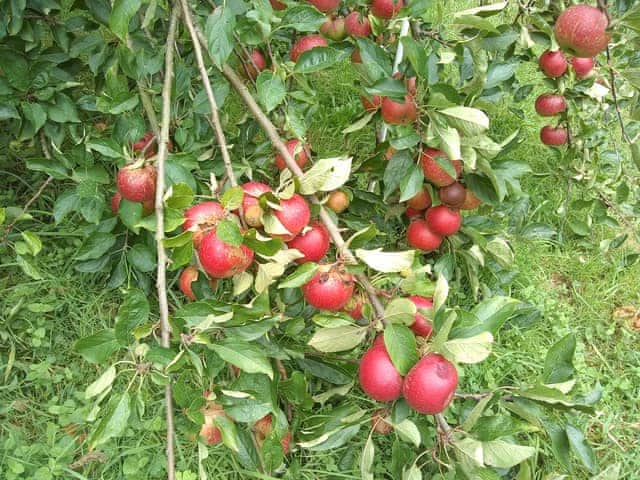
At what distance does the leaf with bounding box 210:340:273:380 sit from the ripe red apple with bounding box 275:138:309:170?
1.61 feet

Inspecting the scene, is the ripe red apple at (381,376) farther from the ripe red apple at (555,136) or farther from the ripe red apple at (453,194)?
the ripe red apple at (555,136)

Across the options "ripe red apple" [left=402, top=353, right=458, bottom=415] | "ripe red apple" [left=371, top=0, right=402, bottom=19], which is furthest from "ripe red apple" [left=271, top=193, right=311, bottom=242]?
"ripe red apple" [left=371, top=0, right=402, bottom=19]

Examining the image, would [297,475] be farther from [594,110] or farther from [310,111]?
[594,110]

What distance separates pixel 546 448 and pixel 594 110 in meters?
1.24

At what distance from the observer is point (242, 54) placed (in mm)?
1729

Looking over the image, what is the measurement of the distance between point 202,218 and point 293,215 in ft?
0.55

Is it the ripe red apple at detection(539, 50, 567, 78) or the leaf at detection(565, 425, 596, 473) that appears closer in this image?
the leaf at detection(565, 425, 596, 473)

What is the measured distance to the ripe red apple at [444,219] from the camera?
177 centimetres

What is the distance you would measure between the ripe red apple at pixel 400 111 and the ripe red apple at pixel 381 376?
0.59 meters

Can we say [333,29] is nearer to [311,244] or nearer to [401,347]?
[311,244]

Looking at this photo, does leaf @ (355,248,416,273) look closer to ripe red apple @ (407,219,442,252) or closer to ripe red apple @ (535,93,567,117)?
ripe red apple @ (407,219,442,252)

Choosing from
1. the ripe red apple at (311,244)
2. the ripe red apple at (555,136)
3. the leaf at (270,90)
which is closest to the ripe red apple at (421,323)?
the ripe red apple at (311,244)

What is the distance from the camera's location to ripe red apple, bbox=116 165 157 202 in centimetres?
135

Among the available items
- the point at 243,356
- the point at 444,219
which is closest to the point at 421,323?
the point at 243,356
